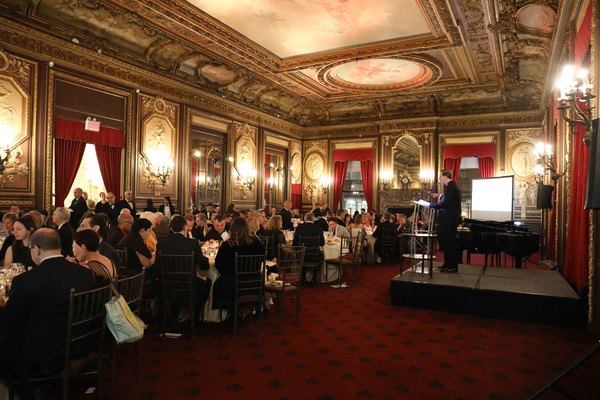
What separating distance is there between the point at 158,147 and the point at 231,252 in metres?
6.20

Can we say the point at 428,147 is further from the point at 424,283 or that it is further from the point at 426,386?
the point at 426,386

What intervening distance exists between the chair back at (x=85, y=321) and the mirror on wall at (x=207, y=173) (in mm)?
9748

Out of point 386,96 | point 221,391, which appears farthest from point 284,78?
point 221,391

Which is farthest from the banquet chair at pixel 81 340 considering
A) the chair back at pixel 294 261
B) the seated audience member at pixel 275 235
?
the seated audience member at pixel 275 235

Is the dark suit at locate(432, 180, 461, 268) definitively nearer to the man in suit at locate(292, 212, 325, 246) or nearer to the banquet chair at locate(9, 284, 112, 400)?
the man in suit at locate(292, 212, 325, 246)

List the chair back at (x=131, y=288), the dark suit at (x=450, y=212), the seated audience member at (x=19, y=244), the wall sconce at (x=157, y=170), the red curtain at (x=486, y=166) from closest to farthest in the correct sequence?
the chair back at (x=131, y=288), the seated audience member at (x=19, y=244), the dark suit at (x=450, y=212), the wall sconce at (x=157, y=170), the red curtain at (x=486, y=166)

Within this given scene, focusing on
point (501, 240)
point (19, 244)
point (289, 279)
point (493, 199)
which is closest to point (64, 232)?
point (19, 244)

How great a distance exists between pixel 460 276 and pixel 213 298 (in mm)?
3836

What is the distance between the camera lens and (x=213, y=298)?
497 cm

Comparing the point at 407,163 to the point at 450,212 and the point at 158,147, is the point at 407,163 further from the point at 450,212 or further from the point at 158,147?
the point at 450,212

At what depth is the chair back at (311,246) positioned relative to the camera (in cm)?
726

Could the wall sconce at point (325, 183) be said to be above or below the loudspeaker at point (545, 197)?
above

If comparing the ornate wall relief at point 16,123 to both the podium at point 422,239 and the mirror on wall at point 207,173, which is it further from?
the podium at point 422,239

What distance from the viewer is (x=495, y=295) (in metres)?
5.57
